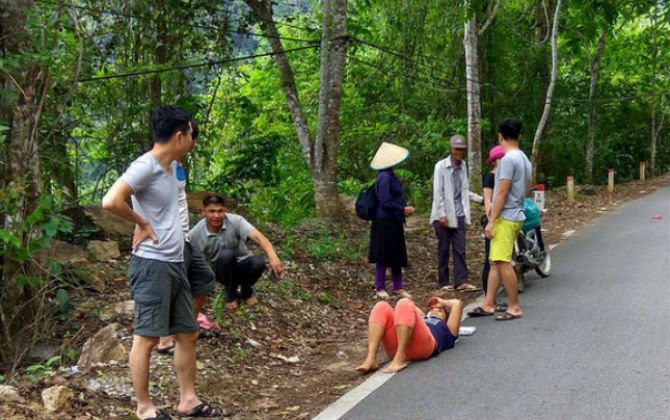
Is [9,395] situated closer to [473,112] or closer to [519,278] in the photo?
[519,278]

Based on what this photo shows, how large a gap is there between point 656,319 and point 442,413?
323 cm

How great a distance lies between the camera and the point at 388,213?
871 centimetres

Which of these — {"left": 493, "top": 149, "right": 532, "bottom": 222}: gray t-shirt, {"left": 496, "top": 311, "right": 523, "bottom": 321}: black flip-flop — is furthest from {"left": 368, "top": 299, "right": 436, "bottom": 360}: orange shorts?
{"left": 493, "top": 149, "right": 532, "bottom": 222}: gray t-shirt

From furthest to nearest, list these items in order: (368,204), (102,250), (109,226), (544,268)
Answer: (544,268) → (109,226) → (368,204) → (102,250)

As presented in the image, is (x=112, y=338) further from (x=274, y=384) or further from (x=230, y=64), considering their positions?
(x=230, y=64)

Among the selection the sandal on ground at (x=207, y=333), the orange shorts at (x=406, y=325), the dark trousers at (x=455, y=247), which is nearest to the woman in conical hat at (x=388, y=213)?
the dark trousers at (x=455, y=247)

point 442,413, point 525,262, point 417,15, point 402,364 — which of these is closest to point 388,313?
point 402,364

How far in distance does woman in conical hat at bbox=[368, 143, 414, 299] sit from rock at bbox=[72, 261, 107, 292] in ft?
10.9

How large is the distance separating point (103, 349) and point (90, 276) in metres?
1.67

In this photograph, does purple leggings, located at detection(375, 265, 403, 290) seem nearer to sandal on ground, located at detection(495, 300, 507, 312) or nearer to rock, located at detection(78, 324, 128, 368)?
sandal on ground, located at detection(495, 300, 507, 312)

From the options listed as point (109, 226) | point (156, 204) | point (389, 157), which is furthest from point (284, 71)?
point (156, 204)

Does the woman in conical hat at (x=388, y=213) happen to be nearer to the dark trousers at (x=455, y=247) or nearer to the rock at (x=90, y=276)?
the dark trousers at (x=455, y=247)

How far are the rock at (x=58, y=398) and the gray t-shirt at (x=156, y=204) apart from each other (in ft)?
3.80

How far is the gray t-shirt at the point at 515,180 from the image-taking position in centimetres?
738
